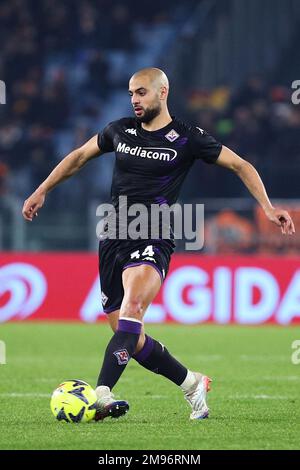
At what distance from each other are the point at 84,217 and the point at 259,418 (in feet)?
32.9

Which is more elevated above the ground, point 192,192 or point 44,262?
point 192,192

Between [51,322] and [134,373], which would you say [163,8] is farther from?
[134,373]

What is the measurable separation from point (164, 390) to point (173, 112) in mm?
11764

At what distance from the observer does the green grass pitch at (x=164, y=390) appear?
6043mm

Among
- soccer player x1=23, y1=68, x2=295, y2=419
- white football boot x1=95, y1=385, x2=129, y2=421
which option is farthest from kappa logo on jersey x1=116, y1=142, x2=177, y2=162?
white football boot x1=95, y1=385, x2=129, y2=421

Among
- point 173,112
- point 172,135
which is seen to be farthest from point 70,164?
Answer: point 173,112

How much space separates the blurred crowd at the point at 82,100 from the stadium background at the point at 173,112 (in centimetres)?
3

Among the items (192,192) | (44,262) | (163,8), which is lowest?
(44,262)

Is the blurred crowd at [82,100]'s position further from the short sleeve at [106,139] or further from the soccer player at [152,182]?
the soccer player at [152,182]

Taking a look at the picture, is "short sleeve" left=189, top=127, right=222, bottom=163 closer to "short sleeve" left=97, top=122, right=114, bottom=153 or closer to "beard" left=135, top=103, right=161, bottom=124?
"beard" left=135, top=103, right=161, bottom=124

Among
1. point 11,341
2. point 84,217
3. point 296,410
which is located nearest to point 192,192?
point 84,217

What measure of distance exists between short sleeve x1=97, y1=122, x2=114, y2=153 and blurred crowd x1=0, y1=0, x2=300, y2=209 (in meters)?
10.9

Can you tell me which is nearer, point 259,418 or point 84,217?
point 259,418
